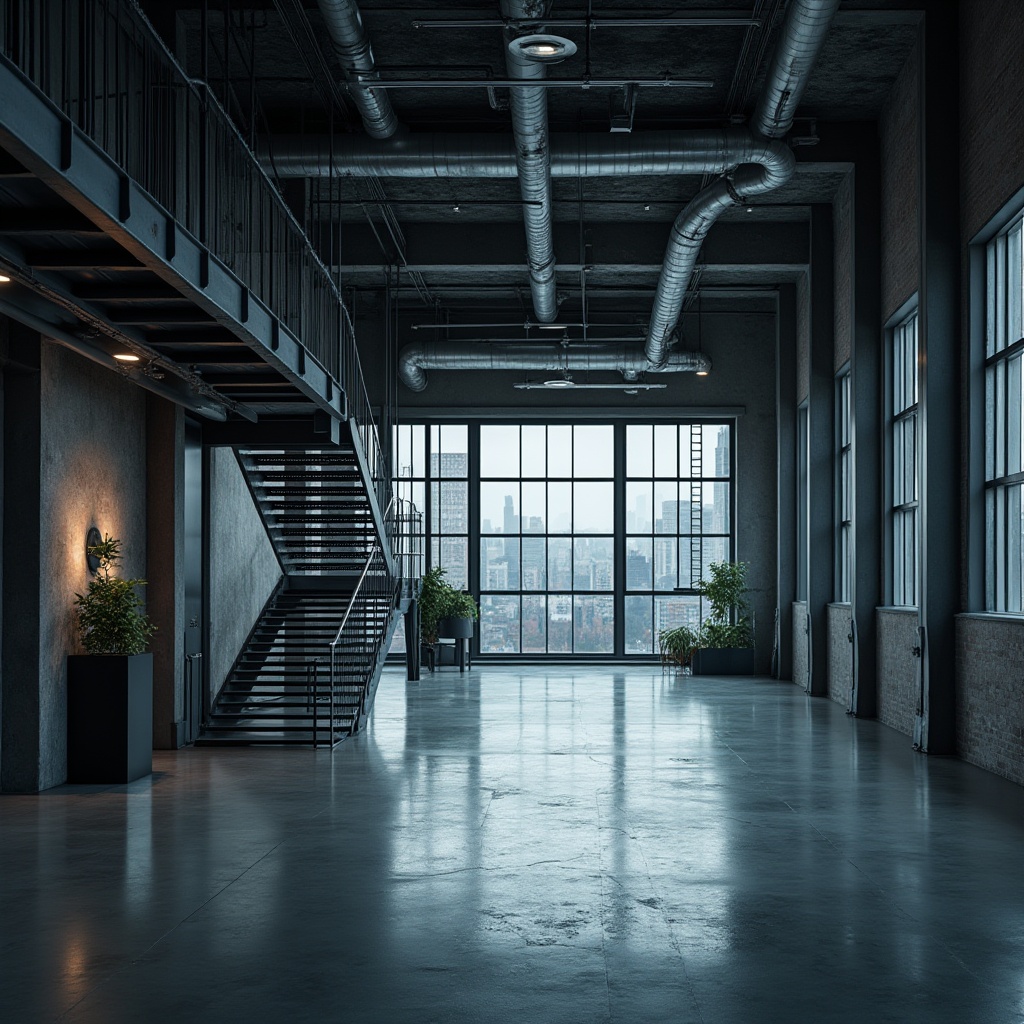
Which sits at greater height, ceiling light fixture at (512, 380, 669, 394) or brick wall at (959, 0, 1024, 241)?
brick wall at (959, 0, 1024, 241)

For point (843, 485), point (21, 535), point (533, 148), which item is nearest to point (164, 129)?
point (533, 148)

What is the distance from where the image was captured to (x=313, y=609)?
64.3 ft

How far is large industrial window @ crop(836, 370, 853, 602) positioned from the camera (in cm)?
2116

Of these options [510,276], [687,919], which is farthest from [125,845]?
[510,276]

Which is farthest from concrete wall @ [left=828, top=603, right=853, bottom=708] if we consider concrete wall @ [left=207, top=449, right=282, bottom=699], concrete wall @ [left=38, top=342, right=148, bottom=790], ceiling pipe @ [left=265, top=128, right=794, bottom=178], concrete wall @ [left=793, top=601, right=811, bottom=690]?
concrete wall @ [left=38, top=342, right=148, bottom=790]

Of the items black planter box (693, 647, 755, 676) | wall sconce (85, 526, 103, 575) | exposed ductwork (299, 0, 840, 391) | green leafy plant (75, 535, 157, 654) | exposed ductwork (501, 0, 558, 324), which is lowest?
black planter box (693, 647, 755, 676)

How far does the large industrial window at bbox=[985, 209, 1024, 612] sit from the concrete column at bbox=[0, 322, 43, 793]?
9.21 metres

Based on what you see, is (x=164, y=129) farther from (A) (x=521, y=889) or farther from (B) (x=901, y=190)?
(A) (x=521, y=889)

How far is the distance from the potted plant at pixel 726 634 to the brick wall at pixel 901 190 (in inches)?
382

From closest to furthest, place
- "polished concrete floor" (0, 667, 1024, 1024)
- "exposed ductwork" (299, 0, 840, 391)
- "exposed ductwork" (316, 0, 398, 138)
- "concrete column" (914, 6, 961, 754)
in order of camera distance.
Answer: "polished concrete floor" (0, 667, 1024, 1024)
"exposed ductwork" (316, 0, 398, 138)
"exposed ductwork" (299, 0, 840, 391)
"concrete column" (914, 6, 961, 754)

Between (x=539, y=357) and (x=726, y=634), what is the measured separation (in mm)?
6799

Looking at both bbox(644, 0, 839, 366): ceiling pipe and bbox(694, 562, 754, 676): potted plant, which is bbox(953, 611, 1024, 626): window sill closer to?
bbox(644, 0, 839, 366): ceiling pipe

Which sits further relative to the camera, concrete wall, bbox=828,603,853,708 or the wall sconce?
concrete wall, bbox=828,603,853,708

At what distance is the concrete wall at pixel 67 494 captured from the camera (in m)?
12.0
